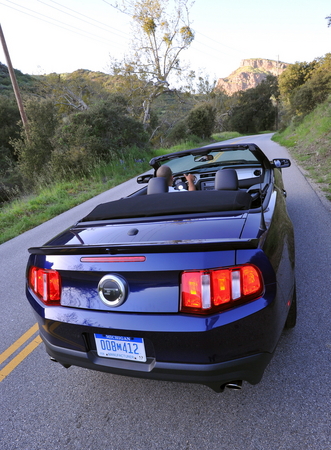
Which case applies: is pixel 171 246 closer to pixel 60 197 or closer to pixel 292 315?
pixel 292 315

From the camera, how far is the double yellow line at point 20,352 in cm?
263

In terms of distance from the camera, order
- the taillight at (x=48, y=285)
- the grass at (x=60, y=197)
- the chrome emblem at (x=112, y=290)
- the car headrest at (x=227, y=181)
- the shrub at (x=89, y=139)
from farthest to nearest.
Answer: the shrub at (x=89, y=139), the grass at (x=60, y=197), the car headrest at (x=227, y=181), the taillight at (x=48, y=285), the chrome emblem at (x=112, y=290)

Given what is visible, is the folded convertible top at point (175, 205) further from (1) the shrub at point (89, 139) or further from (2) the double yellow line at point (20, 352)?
(1) the shrub at point (89, 139)

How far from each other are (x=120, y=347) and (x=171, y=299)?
44 cm

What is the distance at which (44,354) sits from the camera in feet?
9.11

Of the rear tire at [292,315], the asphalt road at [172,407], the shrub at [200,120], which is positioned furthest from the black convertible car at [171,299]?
the shrub at [200,120]

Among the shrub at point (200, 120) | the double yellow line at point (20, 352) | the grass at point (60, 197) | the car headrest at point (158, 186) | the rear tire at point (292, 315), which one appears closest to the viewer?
the rear tire at point (292, 315)

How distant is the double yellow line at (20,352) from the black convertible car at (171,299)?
86cm

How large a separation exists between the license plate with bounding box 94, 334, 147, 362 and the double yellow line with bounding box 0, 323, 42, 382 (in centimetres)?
124

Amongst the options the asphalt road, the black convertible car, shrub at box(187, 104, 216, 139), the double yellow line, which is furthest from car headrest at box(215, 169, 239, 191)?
shrub at box(187, 104, 216, 139)

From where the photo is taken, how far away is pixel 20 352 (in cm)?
284

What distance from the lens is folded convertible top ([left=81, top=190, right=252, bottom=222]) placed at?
7.62 ft

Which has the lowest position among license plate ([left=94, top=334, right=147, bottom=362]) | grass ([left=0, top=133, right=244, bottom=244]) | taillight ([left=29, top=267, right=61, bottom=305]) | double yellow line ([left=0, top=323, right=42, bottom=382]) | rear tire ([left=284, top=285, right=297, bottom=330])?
grass ([left=0, top=133, right=244, bottom=244])

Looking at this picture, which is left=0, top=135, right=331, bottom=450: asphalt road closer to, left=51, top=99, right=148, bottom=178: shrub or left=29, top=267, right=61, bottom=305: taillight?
left=29, top=267, right=61, bottom=305: taillight
